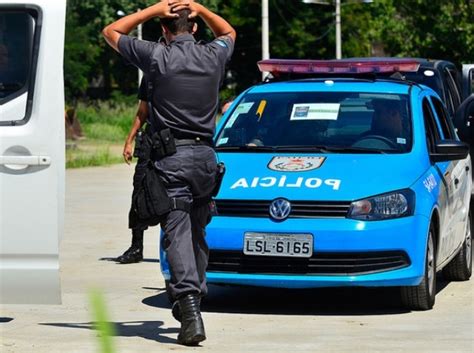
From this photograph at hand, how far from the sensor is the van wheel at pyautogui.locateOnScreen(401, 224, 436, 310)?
9289 millimetres

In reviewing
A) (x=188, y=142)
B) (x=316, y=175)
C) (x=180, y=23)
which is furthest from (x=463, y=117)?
(x=180, y=23)

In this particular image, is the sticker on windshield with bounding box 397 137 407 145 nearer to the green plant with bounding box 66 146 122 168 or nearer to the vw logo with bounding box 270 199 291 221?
the vw logo with bounding box 270 199 291 221

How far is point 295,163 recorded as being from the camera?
9406mm

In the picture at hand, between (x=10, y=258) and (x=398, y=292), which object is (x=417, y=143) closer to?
(x=398, y=292)

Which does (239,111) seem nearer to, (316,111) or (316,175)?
(316,111)

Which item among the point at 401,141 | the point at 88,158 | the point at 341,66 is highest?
the point at 341,66

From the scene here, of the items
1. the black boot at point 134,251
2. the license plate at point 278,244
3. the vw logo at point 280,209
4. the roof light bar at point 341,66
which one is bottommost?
the black boot at point 134,251

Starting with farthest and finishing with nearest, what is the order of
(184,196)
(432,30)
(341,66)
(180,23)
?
(432,30), (341,66), (184,196), (180,23)

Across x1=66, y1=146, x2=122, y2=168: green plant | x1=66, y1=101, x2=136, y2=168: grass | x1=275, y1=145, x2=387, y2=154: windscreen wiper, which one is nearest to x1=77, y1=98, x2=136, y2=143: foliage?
x1=66, y1=101, x2=136, y2=168: grass

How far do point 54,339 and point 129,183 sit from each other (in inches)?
595

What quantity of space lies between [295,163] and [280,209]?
0.50 meters

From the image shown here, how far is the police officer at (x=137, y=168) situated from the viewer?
29.8ft

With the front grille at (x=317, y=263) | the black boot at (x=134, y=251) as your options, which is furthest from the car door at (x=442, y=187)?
the black boot at (x=134, y=251)

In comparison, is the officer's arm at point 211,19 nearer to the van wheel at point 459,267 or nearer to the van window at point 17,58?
the van window at point 17,58
